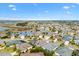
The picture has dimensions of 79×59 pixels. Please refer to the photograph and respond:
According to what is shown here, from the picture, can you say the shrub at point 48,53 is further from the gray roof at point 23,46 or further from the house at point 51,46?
the gray roof at point 23,46

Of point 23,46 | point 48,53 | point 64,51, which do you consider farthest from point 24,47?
point 64,51

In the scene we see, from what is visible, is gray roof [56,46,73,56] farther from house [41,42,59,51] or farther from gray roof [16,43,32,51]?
gray roof [16,43,32,51]

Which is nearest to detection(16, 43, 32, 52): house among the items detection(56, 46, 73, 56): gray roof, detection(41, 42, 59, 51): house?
detection(41, 42, 59, 51): house

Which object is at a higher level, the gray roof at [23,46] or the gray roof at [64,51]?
the gray roof at [23,46]

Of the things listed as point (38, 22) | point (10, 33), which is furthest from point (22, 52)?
point (38, 22)

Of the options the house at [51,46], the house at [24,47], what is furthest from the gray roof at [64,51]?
the house at [24,47]

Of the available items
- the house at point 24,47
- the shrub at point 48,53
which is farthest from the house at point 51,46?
the house at point 24,47

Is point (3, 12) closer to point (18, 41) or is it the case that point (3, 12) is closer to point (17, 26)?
point (17, 26)

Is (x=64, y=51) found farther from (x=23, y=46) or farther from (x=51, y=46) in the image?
(x=23, y=46)

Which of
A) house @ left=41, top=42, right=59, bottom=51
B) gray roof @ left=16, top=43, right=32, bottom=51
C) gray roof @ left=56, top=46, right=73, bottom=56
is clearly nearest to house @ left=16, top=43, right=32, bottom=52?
gray roof @ left=16, top=43, right=32, bottom=51

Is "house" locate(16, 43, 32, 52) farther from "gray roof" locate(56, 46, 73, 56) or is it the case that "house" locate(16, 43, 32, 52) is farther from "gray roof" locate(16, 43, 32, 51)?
"gray roof" locate(56, 46, 73, 56)

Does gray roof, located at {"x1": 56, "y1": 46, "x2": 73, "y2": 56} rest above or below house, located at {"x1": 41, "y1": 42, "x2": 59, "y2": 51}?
below

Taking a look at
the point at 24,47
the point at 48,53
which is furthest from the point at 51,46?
the point at 24,47
